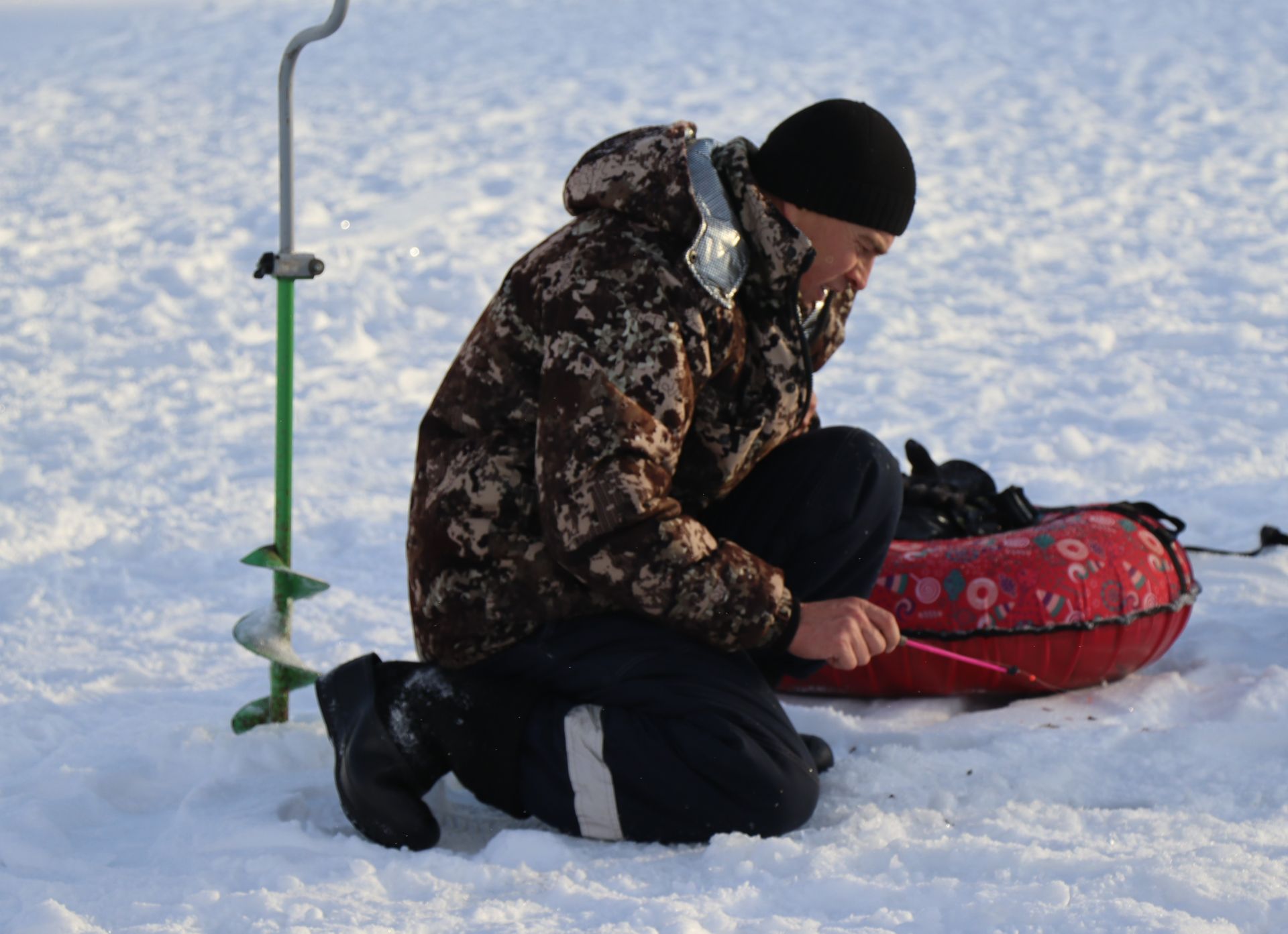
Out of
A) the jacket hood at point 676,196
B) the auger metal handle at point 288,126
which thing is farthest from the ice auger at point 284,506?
the jacket hood at point 676,196

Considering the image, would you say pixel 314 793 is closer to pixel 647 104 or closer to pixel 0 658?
pixel 0 658

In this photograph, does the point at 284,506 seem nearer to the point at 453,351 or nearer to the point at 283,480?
the point at 283,480

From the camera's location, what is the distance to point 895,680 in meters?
2.92

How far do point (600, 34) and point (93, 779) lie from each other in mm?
8320

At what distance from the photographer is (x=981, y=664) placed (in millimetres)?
2795

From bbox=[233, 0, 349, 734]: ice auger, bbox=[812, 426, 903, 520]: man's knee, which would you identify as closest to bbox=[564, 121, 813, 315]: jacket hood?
bbox=[812, 426, 903, 520]: man's knee

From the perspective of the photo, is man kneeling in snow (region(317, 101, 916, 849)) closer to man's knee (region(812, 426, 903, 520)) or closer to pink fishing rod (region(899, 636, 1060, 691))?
man's knee (region(812, 426, 903, 520))

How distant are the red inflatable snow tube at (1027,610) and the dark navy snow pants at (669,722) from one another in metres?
0.52

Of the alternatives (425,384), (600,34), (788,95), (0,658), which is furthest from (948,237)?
(0,658)

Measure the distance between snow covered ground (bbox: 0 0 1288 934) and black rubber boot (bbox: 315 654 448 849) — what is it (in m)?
0.06

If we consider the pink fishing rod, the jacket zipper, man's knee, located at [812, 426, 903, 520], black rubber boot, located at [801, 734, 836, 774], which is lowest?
black rubber boot, located at [801, 734, 836, 774]

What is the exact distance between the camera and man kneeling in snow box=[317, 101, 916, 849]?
208cm

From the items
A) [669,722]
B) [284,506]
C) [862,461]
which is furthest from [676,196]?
[284,506]

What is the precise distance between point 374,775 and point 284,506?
2.29 feet
